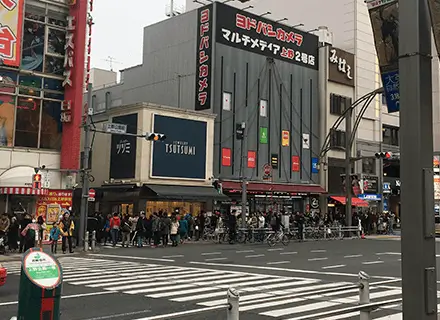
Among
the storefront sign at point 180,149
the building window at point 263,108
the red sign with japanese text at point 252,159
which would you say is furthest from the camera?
the building window at point 263,108

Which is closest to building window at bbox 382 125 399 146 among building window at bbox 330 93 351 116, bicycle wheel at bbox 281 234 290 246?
building window at bbox 330 93 351 116

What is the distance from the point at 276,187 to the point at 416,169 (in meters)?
36.0

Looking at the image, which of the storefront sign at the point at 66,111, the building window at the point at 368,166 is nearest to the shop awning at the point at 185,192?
the storefront sign at the point at 66,111

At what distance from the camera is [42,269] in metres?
5.86

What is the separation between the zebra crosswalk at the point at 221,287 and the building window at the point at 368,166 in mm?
35194

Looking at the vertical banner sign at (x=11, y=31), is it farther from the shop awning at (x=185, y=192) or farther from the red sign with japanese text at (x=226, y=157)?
the red sign with japanese text at (x=226, y=157)

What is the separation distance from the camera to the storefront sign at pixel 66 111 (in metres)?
28.0

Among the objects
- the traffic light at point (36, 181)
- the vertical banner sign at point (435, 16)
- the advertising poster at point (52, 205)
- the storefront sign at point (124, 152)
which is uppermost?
the storefront sign at point (124, 152)

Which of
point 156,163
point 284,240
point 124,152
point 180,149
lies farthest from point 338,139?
point 124,152

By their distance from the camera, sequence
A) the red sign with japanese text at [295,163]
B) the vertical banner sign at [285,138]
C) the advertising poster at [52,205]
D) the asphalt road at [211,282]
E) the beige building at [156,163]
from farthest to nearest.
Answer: the red sign with japanese text at [295,163], the vertical banner sign at [285,138], the beige building at [156,163], the advertising poster at [52,205], the asphalt road at [211,282]

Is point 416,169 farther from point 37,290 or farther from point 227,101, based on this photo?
point 227,101

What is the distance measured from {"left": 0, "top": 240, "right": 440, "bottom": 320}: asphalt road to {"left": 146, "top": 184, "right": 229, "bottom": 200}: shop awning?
8.56 m

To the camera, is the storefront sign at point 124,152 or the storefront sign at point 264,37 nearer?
the storefront sign at point 124,152

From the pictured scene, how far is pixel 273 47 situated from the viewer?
139 feet
